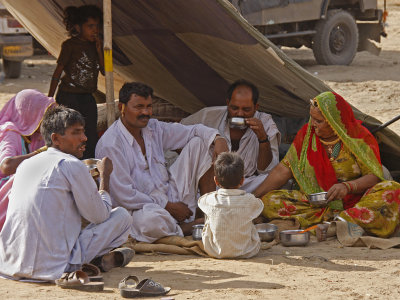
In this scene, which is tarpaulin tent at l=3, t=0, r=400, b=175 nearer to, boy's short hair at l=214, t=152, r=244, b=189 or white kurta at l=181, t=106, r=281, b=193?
white kurta at l=181, t=106, r=281, b=193

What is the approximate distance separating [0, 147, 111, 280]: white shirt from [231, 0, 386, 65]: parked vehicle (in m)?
8.54

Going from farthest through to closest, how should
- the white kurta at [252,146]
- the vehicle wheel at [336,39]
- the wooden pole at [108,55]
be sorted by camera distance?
the vehicle wheel at [336,39], the white kurta at [252,146], the wooden pole at [108,55]

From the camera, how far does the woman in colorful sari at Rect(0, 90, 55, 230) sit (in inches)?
188

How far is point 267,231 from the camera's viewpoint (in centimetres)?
507

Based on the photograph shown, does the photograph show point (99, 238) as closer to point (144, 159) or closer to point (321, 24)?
point (144, 159)

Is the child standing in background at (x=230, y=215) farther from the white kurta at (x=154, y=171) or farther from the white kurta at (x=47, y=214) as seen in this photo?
the white kurta at (x=47, y=214)

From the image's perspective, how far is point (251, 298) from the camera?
3781 mm

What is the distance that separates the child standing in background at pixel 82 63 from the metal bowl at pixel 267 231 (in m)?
1.57

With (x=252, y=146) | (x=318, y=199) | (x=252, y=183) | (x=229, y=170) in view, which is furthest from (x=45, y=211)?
(x=252, y=146)

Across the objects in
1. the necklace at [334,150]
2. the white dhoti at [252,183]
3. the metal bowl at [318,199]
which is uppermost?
the necklace at [334,150]

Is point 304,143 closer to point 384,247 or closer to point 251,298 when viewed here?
point 384,247

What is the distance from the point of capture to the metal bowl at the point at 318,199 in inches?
207

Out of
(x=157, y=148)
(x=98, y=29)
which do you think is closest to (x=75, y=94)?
(x=98, y=29)

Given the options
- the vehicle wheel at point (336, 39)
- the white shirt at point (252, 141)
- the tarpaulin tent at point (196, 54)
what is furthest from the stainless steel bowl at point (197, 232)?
the vehicle wheel at point (336, 39)
